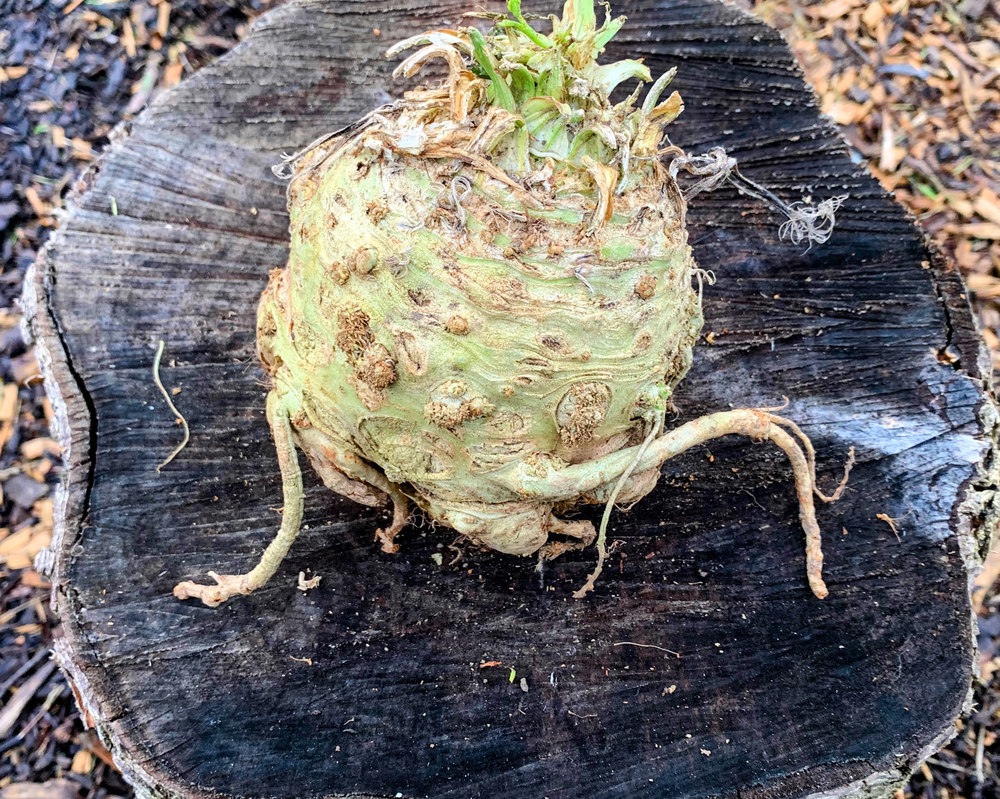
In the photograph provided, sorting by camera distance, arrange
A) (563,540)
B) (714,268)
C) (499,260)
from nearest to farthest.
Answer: (499,260)
(563,540)
(714,268)

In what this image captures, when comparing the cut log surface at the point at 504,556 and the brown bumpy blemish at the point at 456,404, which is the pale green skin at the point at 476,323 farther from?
the cut log surface at the point at 504,556

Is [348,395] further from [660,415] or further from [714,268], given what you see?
[714,268]

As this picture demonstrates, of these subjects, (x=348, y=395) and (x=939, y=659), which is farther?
(x=939, y=659)

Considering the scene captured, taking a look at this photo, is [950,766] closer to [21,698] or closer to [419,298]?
[419,298]

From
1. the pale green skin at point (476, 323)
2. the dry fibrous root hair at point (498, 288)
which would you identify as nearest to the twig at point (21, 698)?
the dry fibrous root hair at point (498, 288)

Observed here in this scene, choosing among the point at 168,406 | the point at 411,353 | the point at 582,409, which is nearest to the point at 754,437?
the point at 582,409

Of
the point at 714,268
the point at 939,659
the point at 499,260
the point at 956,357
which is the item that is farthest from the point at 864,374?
the point at 499,260
